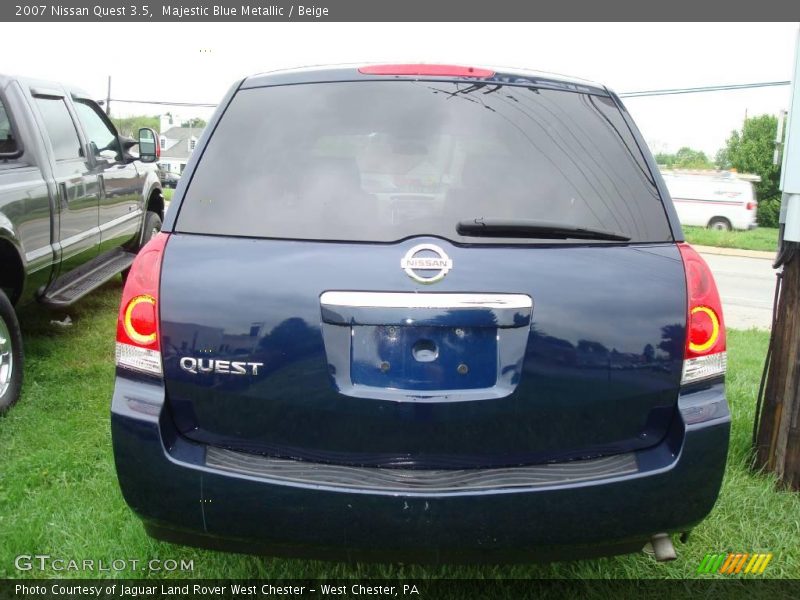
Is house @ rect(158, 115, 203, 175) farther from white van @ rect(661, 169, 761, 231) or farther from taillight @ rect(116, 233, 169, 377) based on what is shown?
taillight @ rect(116, 233, 169, 377)

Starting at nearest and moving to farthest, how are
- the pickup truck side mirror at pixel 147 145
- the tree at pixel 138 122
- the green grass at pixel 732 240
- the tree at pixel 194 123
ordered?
the pickup truck side mirror at pixel 147 145 < the green grass at pixel 732 240 < the tree at pixel 138 122 < the tree at pixel 194 123

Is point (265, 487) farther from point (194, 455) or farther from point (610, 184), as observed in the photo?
point (610, 184)

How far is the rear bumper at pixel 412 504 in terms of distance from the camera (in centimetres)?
188

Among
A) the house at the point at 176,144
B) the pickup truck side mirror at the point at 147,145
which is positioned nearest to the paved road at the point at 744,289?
the pickup truck side mirror at the point at 147,145

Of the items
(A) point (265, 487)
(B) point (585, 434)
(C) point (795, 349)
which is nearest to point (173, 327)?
(A) point (265, 487)

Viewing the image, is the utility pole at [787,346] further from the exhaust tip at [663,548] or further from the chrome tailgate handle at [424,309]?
the chrome tailgate handle at [424,309]

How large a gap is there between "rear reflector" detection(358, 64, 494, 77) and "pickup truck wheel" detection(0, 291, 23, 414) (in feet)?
9.77

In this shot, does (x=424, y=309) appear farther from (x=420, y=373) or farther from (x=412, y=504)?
(x=412, y=504)

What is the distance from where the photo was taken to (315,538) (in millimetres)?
1914

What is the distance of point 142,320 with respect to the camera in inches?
78.4

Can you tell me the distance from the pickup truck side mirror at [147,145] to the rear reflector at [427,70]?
189 inches

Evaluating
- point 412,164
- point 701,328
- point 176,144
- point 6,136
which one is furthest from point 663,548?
point 176,144

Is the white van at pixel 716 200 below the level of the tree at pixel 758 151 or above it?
below

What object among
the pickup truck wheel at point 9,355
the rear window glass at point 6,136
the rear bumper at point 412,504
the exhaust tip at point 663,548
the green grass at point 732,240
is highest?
the rear window glass at point 6,136
